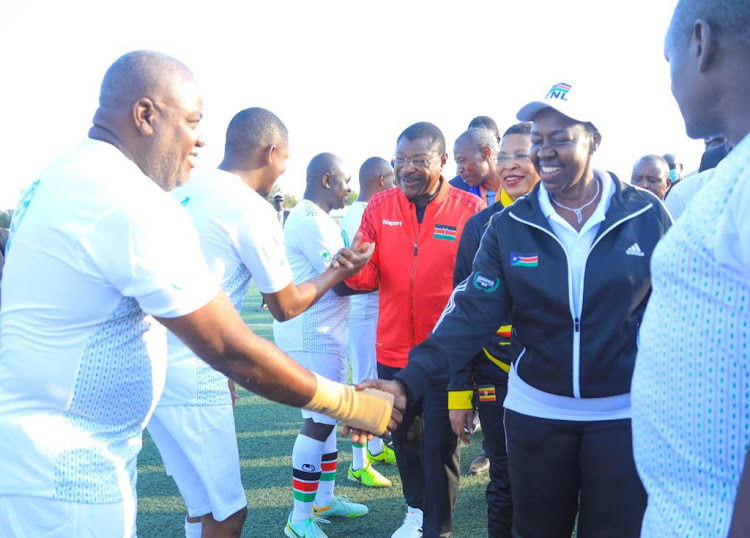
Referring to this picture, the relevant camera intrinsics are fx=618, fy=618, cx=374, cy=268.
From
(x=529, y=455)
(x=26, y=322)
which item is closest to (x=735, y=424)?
(x=529, y=455)

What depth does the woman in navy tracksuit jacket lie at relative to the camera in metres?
2.55

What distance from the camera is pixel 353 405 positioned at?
2.44m

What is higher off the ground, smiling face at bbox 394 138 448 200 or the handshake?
smiling face at bbox 394 138 448 200

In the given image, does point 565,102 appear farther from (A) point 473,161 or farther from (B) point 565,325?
(A) point 473,161

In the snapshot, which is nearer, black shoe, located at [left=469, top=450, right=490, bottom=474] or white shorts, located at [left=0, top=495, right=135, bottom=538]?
white shorts, located at [left=0, top=495, right=135, bottom=538]

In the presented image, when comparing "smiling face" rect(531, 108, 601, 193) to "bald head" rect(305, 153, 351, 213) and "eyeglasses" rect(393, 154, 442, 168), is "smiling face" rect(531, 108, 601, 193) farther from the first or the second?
"bald head" rect(305, 153, 351, 213)

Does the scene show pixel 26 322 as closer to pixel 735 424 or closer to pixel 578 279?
pixel 735 424

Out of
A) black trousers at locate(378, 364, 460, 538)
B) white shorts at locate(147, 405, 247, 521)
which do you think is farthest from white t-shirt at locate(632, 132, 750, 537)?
black trousers at locate(378, 364, 460, 538)

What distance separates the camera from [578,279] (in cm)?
259

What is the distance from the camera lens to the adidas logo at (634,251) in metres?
2.56

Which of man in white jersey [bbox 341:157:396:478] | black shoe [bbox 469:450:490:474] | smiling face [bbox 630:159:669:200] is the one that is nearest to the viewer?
black shoe [bbox 469:450:490:474]

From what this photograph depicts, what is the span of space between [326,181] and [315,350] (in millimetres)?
1438

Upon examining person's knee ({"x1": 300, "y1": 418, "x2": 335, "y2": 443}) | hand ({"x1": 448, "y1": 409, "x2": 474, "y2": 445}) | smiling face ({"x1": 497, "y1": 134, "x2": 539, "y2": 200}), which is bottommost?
person's knee ({"x1": 300, "y1": 418, "x2": 335, "y2": 443})

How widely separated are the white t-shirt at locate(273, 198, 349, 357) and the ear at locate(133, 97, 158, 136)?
236 cm
